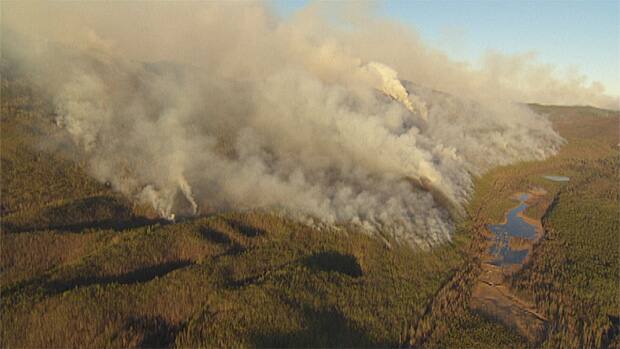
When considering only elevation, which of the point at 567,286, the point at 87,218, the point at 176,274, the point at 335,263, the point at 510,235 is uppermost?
the point at 567,286

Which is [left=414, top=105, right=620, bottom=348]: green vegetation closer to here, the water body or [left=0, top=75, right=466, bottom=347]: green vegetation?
the water body

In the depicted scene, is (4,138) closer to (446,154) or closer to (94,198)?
(94,198)

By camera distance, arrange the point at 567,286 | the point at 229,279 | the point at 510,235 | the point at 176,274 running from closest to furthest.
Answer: the point at 176,274
the point at 229,279
the point at 567,286
the point at 510,235

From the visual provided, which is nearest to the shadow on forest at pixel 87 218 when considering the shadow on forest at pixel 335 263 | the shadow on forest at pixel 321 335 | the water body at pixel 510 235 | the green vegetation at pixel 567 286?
the shadow on forest at pixel 335 263

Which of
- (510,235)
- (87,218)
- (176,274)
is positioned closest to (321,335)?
(176,274)

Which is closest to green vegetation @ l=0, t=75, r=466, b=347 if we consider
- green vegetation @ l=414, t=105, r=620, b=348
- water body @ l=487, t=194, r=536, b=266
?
green vegetation @ l=414, t=105, r=620, b=348

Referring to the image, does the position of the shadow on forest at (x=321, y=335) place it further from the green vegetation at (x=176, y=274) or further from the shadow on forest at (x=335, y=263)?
the shadow on forest at (x=335, y=263)

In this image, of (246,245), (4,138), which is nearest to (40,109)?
(4,138)

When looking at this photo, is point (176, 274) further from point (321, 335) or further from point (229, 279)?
point (321, 335)
